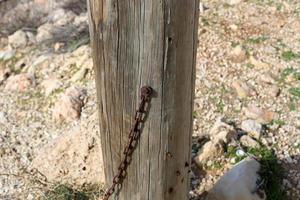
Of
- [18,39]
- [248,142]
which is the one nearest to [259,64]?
[248,142]

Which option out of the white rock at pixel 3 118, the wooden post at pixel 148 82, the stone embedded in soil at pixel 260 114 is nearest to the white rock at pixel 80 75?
the white rock at pixel 3 118

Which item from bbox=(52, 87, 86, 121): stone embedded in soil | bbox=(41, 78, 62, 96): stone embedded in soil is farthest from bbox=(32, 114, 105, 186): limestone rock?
bbox=(41, 78, 62, 96): stone embedded in soil

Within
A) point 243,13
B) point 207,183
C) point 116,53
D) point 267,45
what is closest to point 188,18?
point 116,53

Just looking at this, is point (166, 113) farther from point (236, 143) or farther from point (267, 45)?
point (267, 45)

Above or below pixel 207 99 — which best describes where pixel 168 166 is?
above

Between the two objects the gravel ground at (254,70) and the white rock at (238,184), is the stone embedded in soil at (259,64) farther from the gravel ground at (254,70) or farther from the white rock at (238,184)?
the white rock at (238,184)

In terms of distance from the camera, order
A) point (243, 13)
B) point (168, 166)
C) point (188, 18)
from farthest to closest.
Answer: point (243, 13) < point (168, 166) < point (188, 18)

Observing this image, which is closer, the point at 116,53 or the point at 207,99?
the point at 116,53
